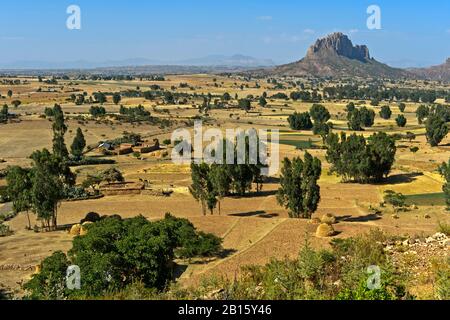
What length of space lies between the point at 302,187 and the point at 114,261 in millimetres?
23104

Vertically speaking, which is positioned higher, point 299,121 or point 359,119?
point 359,119

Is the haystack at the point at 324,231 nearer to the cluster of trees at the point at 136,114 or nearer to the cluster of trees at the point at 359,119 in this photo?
the cluster of trees at the point at 359,119

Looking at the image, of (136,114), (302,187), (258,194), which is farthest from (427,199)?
(136,114)

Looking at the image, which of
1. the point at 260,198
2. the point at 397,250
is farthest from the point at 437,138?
the point at 397,250

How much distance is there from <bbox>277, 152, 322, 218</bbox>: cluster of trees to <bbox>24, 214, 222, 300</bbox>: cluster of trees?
54.4 ft

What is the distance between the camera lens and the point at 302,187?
41438mm

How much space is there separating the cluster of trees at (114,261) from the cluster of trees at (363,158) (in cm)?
3675

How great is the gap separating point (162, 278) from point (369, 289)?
12951 mm

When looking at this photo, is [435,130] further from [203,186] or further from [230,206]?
[203,186]

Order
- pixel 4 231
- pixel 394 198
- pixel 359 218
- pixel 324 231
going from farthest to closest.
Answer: pixel 394 198 → pixel 359 218 → pixel 4 231 → pixel 324 231

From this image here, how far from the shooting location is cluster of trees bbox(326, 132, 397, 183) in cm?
5859

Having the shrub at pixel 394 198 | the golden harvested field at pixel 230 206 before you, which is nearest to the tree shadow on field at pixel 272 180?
the golden harvested field at pixel 230 206

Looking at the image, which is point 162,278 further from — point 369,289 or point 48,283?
point 369,289
